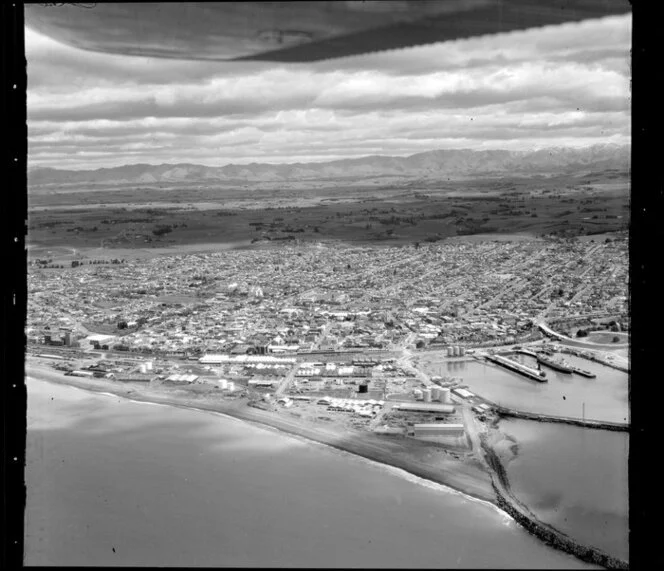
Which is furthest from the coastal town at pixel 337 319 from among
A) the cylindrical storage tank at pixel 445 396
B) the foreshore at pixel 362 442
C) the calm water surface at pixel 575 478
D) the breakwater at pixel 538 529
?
the breakwater at pixel 538 529

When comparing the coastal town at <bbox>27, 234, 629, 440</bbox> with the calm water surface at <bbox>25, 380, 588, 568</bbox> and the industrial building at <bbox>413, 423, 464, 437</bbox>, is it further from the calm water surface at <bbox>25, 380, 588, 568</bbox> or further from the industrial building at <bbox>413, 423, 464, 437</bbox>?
the calm water surface at <bbox>25, 380, 588, 568</bbox>

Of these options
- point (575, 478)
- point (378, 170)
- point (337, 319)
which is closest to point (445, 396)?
point (575, 478)

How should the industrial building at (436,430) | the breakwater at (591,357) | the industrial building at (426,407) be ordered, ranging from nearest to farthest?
the industrial building at (436,430)
the industrial building at (426,407)
the breakwater at (591,357)

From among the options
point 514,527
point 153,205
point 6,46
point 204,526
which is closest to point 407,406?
point 514,527

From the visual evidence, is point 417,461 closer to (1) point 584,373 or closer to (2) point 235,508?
(2) point 235,508

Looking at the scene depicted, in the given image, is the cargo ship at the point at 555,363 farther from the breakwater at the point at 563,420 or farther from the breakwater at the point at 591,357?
the breakwater at the point at 563,420

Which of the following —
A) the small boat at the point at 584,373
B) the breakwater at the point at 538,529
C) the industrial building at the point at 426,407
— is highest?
the small boat at the point at 584,373

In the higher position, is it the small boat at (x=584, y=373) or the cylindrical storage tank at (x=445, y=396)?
the small boat at (x=584, y=373)
